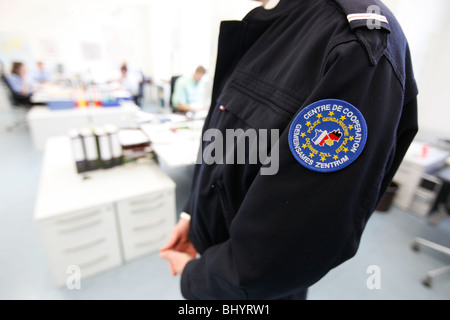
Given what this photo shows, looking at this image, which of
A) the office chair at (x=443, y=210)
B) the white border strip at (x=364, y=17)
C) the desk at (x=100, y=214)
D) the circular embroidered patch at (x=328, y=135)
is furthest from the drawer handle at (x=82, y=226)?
the office chair at (x=443, y=210)

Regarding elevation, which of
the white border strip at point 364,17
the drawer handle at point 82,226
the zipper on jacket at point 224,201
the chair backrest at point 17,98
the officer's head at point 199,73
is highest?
the white border strip at point 364,17

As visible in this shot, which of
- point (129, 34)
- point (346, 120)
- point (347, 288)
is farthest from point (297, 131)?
point (129, 34)

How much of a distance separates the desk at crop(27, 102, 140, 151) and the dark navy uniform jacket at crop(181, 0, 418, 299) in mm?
2971

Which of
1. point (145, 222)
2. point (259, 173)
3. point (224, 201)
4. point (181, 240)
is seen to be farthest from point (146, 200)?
point (259, 173)

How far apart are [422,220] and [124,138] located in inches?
118

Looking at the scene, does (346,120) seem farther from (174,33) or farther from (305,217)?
Result: (174,33)

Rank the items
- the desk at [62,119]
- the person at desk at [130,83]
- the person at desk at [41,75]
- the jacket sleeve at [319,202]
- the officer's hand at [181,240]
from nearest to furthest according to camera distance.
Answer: the jacket sleeve at [319,202], the officer's hand at [181,240], the desk at [62,119], the person at desk at [130,83], the person at desk at [41,75]

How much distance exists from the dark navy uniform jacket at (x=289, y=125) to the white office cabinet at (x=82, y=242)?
116 centimetres

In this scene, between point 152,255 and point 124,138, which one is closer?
point 152,255

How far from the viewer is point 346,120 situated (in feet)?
1.09

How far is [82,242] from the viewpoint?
1449 mm

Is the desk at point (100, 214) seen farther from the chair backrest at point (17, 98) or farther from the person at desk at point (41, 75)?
the person at desk at point (41, 75)

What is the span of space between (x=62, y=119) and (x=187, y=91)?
1877mm

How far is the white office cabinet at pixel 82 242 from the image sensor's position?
1.33 metres
